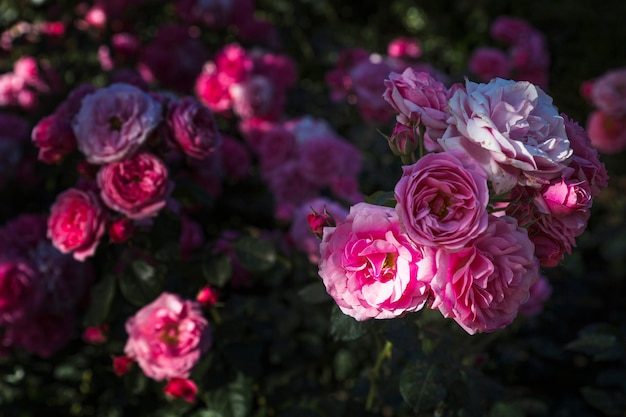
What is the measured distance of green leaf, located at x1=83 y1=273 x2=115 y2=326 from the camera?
5.04 ft

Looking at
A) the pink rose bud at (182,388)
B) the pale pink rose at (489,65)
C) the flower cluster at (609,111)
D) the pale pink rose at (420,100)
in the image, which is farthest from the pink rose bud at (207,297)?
the pale pink rose at (489,65)

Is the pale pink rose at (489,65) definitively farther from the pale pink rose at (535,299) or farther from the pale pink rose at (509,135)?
the pale pink rose at (509,135)

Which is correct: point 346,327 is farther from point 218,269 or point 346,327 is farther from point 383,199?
point 218,269

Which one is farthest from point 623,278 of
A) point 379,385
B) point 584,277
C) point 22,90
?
point 22,90

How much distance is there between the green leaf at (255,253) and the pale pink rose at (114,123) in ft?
1.09

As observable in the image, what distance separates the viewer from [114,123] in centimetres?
145

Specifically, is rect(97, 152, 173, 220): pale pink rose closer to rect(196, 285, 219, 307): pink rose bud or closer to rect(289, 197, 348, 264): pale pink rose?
Result: rect(196, 285, 219, 307): pink rose bud

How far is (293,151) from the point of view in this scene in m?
2.40

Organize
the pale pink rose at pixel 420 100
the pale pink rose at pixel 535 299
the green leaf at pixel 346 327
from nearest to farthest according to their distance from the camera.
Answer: the pale pink rose at pixel 420 100 < the green leaf at pixel 346 327 < the pale pink rose at pixel 535 299

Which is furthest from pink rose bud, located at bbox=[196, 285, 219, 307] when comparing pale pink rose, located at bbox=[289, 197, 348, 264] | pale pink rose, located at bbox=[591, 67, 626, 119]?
pale pink rose, located at bbox=[591, 67, 626, 119]

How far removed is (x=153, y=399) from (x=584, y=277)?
155 cm

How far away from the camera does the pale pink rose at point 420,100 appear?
104 cm

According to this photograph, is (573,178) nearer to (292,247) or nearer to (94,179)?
(94,179)

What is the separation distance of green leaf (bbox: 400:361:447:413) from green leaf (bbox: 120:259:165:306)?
0.55 metres
